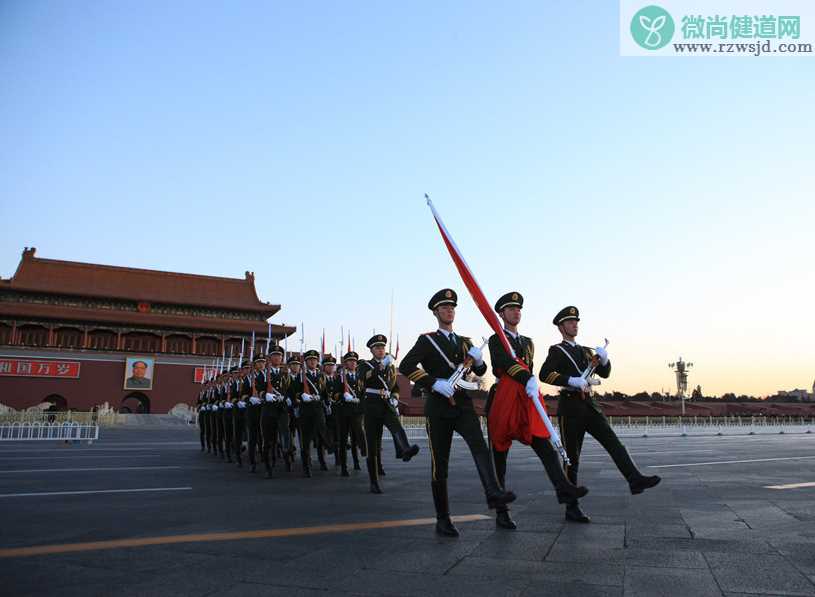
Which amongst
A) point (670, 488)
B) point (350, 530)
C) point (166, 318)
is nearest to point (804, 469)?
point (670, 488)

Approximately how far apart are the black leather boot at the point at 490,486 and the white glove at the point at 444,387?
50 cm

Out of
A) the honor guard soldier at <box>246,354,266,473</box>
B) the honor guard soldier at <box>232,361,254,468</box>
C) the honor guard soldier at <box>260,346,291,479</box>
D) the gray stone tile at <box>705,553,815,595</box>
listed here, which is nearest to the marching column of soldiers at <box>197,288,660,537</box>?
the gray stone tile at <box>705,553,815,595</box>

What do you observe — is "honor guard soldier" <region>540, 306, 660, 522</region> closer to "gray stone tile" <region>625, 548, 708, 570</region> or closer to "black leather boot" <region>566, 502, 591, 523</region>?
"black leather boot" <region>566, 502, 591, 523</region>

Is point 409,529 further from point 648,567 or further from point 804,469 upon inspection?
point 804,469

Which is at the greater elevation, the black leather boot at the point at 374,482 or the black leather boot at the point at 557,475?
the black leather boot at the point at 557,475

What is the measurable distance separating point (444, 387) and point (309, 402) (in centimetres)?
537

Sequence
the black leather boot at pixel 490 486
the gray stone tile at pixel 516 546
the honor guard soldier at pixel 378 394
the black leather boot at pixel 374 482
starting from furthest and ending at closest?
the honor guard soldier at pixel 378 394 → the black leather boot at pixel 374 482 → the black leather boot at pixel 490 486 → the gray stone tile at pixel 516 546

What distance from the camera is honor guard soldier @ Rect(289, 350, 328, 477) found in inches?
375

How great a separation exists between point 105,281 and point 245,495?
45.1 meters

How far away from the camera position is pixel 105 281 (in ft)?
152

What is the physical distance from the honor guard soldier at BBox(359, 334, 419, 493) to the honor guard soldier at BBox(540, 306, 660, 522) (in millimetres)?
2506

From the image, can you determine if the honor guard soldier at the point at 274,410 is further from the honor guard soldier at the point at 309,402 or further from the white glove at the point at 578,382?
the white glove at the point at 578,382

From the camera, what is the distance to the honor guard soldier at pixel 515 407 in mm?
4641

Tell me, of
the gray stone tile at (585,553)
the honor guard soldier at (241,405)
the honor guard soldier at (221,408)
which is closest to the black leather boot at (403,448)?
the gray stone tile at (585,553)
